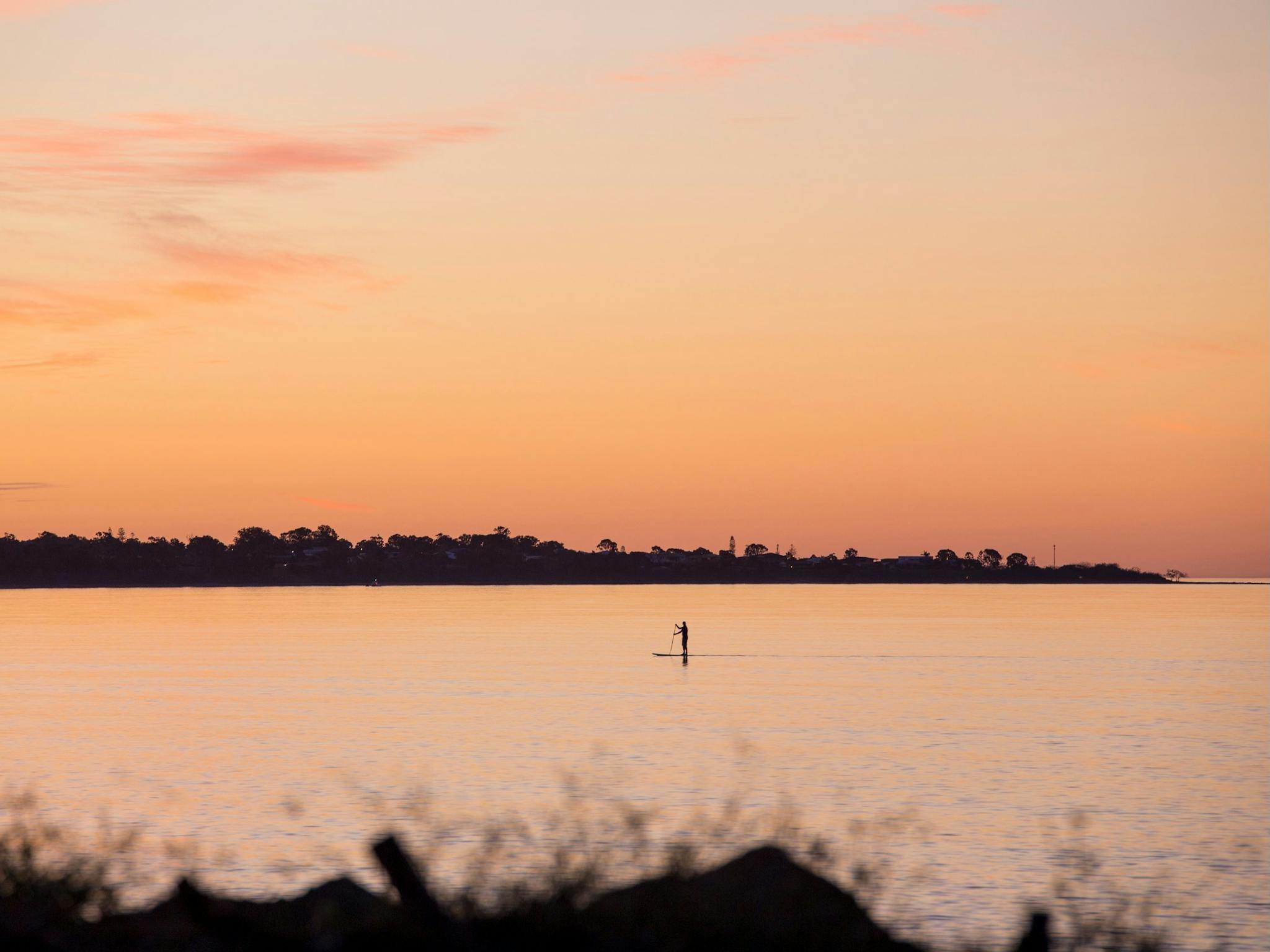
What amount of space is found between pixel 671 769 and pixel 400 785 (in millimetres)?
10594

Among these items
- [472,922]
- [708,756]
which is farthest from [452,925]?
[708,756]

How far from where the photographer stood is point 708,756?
61.9 meters

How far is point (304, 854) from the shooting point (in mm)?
38125

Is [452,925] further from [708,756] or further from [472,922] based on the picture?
[708,756]

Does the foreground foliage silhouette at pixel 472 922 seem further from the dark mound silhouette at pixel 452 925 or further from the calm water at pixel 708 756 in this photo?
the calm water at pixel 708 756

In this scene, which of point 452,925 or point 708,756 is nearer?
point 452,925

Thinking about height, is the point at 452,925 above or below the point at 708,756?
above

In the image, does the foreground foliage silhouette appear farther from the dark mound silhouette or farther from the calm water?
the calm water

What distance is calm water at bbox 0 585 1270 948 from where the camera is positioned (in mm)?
38656

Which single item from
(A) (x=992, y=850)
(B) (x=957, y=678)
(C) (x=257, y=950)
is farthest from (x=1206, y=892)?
(B) (x=957, y=678)

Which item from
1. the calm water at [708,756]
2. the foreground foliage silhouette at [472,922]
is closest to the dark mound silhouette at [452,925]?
the foreground foliage silhouette at [472,922]

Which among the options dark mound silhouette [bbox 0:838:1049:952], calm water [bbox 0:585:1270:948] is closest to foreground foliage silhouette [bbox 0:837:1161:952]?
dark mound silhouette [bbox 0:838:1049:952]

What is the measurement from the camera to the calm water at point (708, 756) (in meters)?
38.7

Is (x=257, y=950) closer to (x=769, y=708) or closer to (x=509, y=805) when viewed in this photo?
(x=509, y=805)
